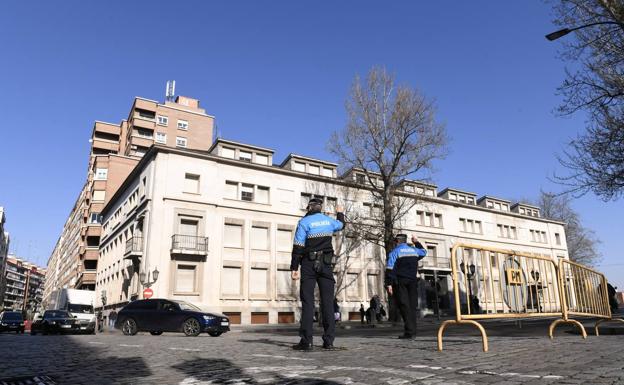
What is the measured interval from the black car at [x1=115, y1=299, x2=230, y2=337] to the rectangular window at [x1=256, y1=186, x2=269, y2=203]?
16779mm

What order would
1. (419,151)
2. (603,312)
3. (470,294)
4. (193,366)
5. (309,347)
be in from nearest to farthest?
(193,366) < (309,347) < (470,294) < (603,312) < (419,151)

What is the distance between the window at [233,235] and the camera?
30992 millimetres

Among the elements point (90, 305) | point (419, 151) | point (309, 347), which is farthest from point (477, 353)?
point (90, 305)

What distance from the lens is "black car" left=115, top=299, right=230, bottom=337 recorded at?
50.0 ft

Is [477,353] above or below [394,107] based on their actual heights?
below

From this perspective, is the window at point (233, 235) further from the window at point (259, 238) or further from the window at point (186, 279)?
the window at point (186, 279)

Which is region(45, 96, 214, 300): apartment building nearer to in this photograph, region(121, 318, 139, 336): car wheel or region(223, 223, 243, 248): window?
region(223, 223, 243, 248): window

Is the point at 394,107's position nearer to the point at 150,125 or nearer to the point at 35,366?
the point at 35,366

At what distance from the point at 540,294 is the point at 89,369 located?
671 centimetres

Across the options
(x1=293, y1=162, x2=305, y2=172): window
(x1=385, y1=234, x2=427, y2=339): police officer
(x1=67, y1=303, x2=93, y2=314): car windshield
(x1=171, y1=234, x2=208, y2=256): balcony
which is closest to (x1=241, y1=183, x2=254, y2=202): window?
(x1=171, y1=234, x2=208, y2=256): balcony

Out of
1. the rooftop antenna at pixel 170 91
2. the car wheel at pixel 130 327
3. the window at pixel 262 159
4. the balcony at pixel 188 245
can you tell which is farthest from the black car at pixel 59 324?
the rooftop antenna at pixel 170 91

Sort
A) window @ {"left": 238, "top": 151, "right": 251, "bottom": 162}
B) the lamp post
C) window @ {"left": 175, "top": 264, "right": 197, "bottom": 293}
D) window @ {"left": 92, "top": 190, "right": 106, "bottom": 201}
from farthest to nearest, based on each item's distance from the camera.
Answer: window @ {"left": 92, "top": 190, "right": 106, "bottom": 201} < window @ {"left": 238, "top": 151, "right": 251, "bottom": 162} < window @ {"left": 175, "top": 264, "right": 197, "bottom": 293} < the lamp post

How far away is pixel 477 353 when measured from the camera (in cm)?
508

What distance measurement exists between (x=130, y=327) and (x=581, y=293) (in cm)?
1487
